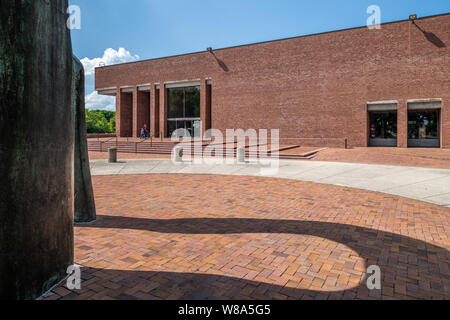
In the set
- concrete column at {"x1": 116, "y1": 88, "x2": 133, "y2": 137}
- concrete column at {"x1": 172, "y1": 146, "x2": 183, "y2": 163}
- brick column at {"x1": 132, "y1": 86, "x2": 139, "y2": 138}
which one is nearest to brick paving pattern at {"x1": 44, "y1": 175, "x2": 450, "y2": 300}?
concrete column at {"x1": 172, "y1": 146, "x2": 183, "y2": 163}

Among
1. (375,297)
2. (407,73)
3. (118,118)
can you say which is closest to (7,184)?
(375,297)

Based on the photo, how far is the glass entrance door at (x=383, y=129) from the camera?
27.1 meters

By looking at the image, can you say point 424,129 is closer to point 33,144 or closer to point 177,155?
point 177,155

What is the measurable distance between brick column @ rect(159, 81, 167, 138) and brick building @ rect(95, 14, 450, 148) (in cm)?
102

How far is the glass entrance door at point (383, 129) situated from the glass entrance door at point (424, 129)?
1249mm

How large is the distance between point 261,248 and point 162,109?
116ft

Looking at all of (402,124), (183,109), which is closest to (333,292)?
(402,124)

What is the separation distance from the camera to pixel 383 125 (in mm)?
27562

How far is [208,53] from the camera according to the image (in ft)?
111

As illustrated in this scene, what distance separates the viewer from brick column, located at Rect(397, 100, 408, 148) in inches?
1005

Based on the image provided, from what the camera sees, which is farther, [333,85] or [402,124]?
[333,85]

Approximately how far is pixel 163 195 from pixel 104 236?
10.5ft

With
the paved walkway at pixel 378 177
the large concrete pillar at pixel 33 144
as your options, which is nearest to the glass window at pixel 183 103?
the paved walkway at pixel 378 177

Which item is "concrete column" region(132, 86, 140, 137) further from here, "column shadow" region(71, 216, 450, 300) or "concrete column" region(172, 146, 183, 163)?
"column shadow" region(71, 216, 450, 300)
